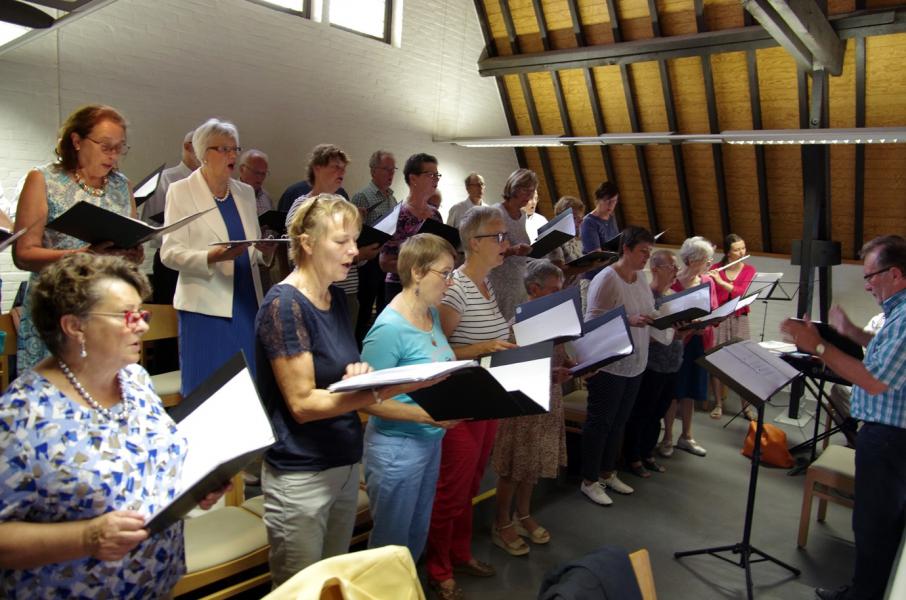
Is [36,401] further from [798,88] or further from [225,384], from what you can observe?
[798,88]

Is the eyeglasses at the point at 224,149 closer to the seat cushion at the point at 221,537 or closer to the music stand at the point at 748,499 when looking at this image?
the seat cushion at the point at 221,537

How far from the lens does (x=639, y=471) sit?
14.8ft

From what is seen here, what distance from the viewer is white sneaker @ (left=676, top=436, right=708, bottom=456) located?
197 inches

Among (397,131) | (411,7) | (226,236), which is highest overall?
(411,7)

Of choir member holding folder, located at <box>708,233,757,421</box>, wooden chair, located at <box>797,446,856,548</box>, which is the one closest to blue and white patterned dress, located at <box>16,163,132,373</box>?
wooden chair, located at <box>797,446,856,548</box>

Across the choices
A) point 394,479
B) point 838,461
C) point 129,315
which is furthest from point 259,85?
point 838,461

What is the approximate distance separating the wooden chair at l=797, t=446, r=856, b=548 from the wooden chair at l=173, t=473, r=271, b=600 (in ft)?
9.75

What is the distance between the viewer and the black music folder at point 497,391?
70.7 inches

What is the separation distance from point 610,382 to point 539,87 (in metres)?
6.24

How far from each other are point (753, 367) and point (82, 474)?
2815mm

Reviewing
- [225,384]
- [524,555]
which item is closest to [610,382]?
[524,555]

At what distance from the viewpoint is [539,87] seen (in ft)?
29.6

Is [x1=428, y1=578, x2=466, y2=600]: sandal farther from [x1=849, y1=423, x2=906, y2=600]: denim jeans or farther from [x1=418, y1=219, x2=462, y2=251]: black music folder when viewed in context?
[x1=849, y1=423, x2=906, y2=600]: denim jeans

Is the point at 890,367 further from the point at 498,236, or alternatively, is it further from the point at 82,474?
the point at 82,474
